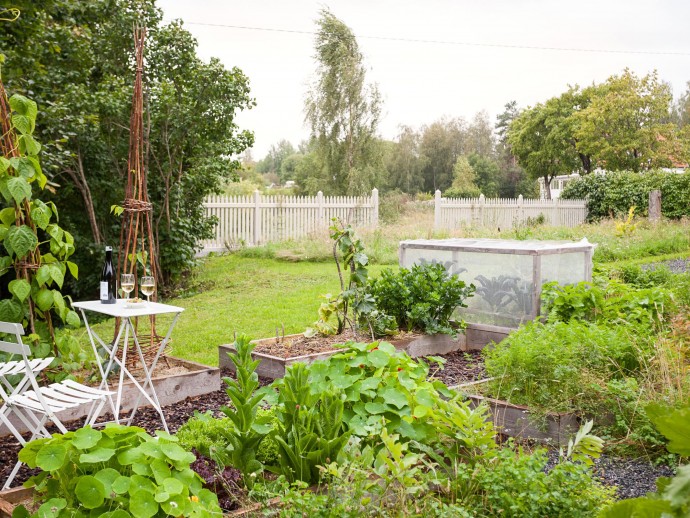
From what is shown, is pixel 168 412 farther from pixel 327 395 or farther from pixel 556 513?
pixel 556 513

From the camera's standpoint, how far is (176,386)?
18.1ft

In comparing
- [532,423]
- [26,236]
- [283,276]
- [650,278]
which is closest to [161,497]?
[532,423]

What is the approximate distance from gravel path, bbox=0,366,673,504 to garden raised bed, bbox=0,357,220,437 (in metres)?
0.07

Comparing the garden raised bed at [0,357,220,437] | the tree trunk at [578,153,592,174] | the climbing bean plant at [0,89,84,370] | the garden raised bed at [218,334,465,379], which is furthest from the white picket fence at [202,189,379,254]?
the tree trunk at [578,153,592,174]

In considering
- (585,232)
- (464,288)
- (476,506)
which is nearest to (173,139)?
(464,288)

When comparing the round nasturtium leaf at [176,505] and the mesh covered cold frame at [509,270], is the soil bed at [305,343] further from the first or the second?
the round nasturtium leaf at [176,505]

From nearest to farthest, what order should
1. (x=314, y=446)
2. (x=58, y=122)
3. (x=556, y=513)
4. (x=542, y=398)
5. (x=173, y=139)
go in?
1. (x=556, y=513)
2. (x=314, y=446)
3. (x=542, y=398)
4. (x=58, y=122)
5. (x=173, y=139)

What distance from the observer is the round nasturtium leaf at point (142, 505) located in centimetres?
240

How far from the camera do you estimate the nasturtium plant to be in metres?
2.44

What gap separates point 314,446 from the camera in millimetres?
3188

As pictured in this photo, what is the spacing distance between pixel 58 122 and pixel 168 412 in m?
6.05

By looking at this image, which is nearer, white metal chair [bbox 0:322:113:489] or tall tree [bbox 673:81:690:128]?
white metal chair [bbox 0:322:113:489]

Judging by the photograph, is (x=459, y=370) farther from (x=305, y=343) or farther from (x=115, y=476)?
(x=115, y=476)

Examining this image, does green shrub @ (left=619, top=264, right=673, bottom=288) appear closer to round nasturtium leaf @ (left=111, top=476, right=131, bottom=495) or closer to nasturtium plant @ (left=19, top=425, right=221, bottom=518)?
nasturtium plant @ (left=19, top=425, right=221, bottom=518)
